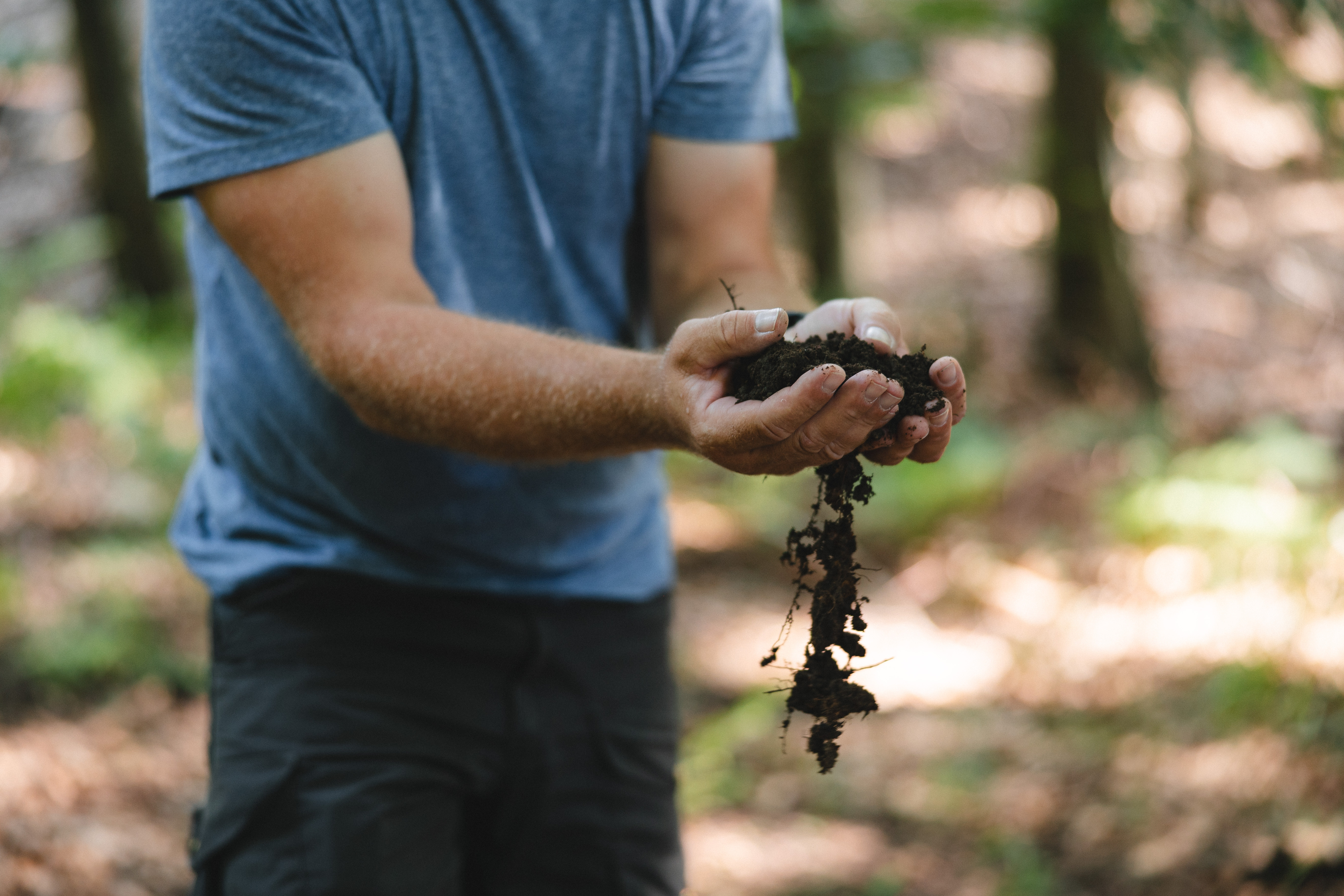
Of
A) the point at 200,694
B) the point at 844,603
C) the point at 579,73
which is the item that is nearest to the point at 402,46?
the point at 579,73

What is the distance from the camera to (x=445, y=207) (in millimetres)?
2195

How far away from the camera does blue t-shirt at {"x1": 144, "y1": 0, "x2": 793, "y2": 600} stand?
6.38ft

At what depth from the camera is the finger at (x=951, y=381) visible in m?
1.62

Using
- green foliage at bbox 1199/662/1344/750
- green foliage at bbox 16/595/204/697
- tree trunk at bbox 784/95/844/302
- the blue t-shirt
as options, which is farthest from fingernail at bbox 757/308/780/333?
tree trunk at bbox 784/95/844/302

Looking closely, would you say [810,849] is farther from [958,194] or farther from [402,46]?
[958,194]

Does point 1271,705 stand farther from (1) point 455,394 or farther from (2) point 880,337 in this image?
(1) point 455,394

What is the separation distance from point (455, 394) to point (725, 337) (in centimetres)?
51

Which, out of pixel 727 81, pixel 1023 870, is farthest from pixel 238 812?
pixel 1023 870

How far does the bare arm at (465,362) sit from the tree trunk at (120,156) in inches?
310

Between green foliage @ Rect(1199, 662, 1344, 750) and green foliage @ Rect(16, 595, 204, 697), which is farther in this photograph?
green foliage @ Rect(16, 595, 204, 697)

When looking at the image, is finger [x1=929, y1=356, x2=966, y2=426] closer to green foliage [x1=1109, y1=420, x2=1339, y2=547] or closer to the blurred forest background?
the blurred forest background

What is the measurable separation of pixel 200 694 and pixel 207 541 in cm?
264

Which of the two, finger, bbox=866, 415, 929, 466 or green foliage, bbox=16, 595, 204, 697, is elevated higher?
finger, bbox=866, 415, 929, 466

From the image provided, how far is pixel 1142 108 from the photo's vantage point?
1462 centimetres
